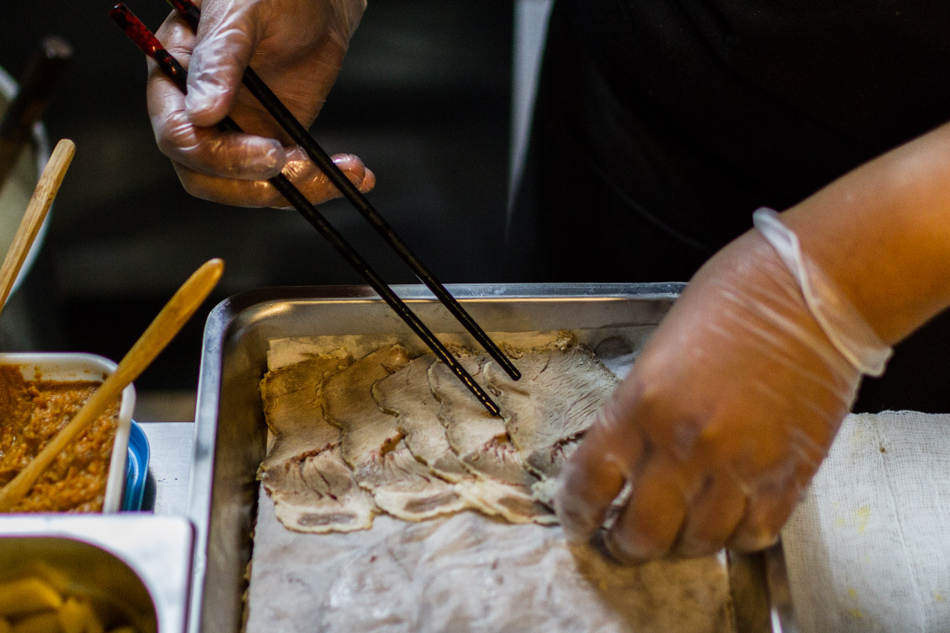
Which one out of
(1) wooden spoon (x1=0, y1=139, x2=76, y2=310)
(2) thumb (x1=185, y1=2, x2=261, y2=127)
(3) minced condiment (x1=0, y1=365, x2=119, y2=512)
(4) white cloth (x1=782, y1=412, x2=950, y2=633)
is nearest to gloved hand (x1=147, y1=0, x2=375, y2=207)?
(2) thumb (x1=185, y1=2, x2=261, y2=127)

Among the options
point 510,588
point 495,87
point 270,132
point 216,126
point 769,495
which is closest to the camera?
point 769,495

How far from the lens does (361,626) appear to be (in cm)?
117

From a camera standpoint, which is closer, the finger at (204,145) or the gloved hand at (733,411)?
the gloved hand at (733,411)

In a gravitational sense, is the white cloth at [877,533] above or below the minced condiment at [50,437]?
below

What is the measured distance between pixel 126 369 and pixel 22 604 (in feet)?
1.41

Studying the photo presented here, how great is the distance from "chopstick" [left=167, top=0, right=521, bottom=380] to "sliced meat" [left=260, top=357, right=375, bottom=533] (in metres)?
0.34

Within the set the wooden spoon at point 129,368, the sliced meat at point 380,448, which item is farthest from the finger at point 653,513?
the wooden spoon at point 129,368

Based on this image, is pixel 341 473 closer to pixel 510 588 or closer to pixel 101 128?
Answer: pixel 510 588

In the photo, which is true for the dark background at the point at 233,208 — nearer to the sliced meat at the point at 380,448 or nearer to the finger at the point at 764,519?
the sliced meat at the point at 380,448

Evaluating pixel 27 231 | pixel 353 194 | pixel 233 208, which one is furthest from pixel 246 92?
pixel 233 208

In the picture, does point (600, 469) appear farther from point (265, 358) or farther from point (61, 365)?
point (61, 365)

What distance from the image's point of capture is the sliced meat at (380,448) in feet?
4.28

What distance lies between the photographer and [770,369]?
1.05 metres

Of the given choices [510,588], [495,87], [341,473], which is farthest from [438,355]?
[495,87]
